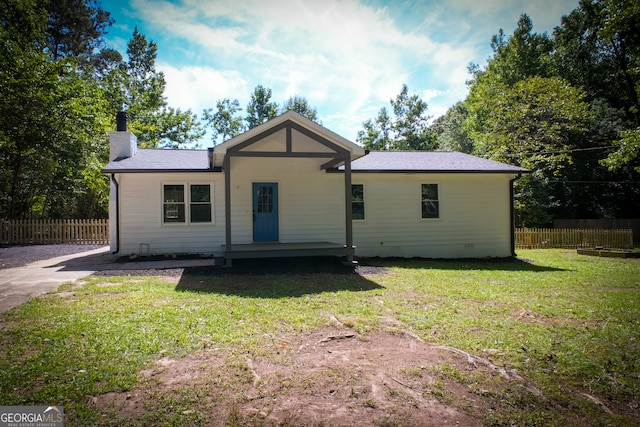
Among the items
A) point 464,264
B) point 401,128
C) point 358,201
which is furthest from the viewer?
point 401,128

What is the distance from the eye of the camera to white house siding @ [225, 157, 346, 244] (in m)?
11.8

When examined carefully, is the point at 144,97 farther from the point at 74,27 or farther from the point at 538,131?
the point at 538,131

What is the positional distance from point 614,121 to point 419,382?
3190 cm

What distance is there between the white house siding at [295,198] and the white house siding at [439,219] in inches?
34.9

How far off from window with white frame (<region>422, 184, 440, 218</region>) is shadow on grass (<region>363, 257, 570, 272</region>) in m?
1.79

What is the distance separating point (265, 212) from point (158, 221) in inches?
139

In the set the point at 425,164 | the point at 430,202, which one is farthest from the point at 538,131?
the point at 430,202

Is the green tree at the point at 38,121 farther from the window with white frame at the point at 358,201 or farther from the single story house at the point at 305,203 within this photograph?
the window with white frame at the point at 358,201

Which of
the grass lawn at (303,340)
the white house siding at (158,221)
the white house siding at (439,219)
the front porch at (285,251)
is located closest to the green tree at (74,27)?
the white house siding at (158,221)

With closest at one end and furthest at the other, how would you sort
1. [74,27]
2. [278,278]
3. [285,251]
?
[278,278] → [285,251] → [74,27]

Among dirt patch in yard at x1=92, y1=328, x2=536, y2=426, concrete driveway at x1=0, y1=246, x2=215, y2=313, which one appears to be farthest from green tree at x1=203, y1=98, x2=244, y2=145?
dirt patch in yard at x1=92, y1=328, x2=536, y2=426

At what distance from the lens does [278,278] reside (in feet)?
27.6

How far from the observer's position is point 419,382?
10.8 ft

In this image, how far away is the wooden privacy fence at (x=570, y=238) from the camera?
692 inches
